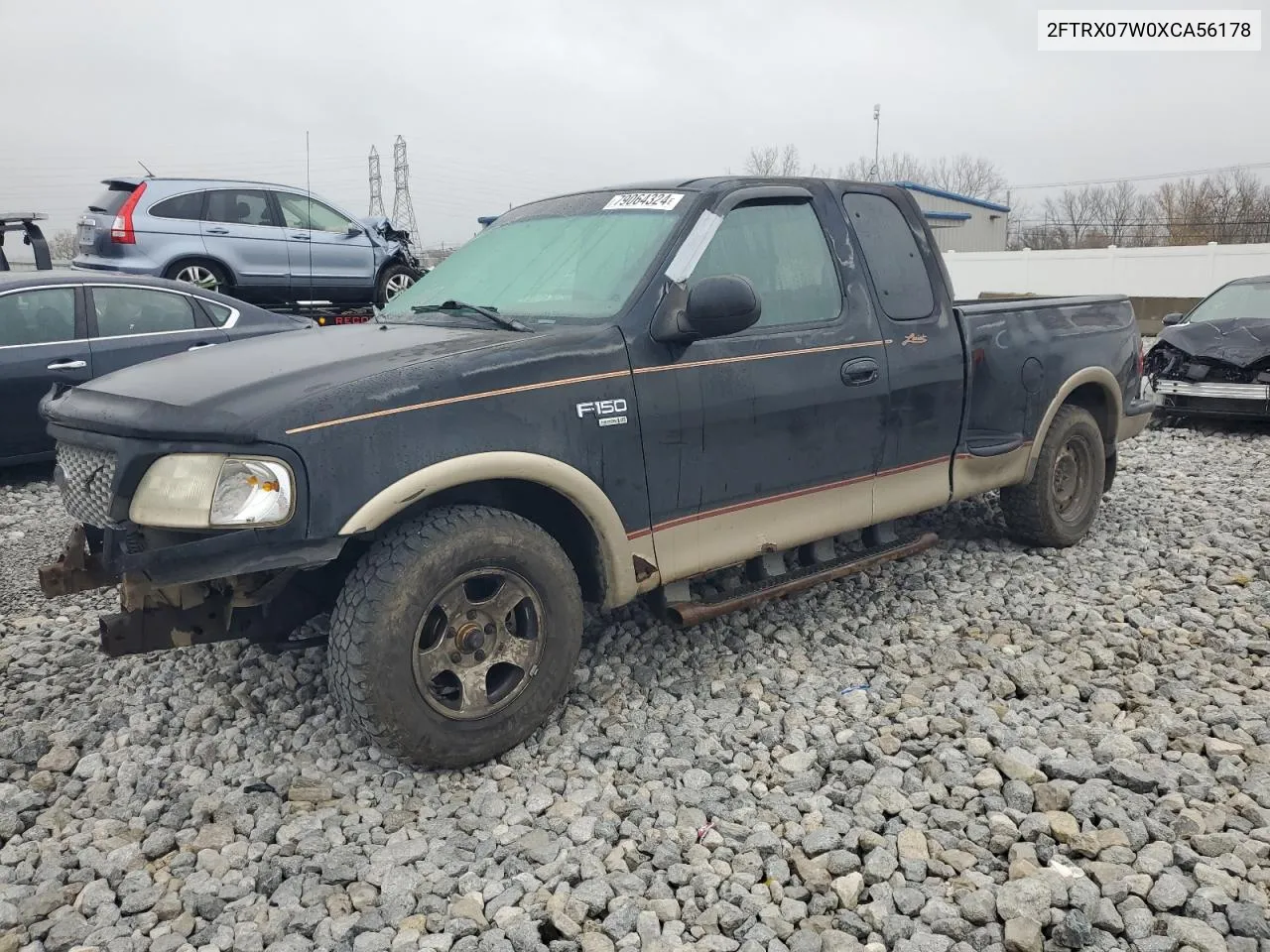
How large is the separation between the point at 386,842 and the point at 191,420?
1415 mm

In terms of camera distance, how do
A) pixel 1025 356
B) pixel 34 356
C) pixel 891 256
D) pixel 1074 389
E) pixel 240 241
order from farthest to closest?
pixel 240 241 < pixel 34 356 < pixel 1074 389 < pixel 1025 356 < pixel 891 256

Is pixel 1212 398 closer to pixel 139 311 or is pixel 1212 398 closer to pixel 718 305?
pixel 718 305

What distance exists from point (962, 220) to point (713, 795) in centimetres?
3925

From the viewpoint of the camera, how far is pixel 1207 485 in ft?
24.3

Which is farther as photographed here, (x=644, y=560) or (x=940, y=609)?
(x=940, y=609)

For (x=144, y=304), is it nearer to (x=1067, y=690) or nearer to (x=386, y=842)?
(x=386, y=842)

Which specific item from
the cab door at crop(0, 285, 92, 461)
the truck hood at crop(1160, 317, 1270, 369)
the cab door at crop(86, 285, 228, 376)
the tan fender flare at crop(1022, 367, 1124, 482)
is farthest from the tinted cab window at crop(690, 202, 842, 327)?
the truck hood at crop(1160, 317, 1270, 369)

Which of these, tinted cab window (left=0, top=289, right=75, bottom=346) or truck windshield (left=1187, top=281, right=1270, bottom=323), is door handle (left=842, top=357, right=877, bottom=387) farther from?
truck windshield (left=1187, top=281, right=1270, bottom=323)

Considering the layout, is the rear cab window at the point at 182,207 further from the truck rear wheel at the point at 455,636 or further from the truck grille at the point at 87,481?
the truck rear wheel at the point at 455,636

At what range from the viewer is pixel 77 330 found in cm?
741

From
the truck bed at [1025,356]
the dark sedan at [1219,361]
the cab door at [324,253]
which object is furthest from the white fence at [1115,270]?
the truck bed at [1025,356]

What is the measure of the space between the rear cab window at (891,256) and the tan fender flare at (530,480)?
6.02 feet

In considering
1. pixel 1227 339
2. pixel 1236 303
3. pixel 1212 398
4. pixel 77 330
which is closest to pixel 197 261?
pixel 77 330

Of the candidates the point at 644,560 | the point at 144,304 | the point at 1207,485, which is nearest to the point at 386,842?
the point at 644,560
